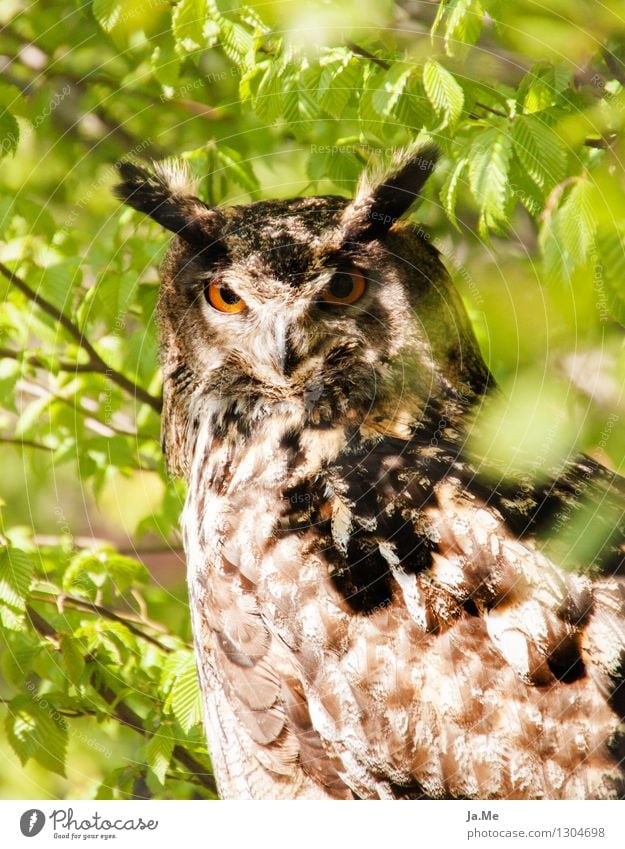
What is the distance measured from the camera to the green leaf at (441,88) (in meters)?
0.99

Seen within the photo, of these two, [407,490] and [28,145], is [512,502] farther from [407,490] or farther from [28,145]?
[28,145]

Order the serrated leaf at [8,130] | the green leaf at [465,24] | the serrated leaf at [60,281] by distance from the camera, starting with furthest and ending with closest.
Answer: the serrated leaf at [60,281] → the serrated leaf at [8,130] → the green leaf at [465,24]

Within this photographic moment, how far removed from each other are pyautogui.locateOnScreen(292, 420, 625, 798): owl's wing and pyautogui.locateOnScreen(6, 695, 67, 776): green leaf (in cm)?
41

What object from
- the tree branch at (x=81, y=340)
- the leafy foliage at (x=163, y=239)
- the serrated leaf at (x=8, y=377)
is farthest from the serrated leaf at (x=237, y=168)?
the serrated leaf at (x=8, y=377)

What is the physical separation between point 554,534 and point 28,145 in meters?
0.97

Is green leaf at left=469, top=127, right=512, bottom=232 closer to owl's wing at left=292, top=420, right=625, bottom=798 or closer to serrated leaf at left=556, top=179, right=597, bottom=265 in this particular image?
serrated leaf at left=556, top=179, right=597, bottom=265

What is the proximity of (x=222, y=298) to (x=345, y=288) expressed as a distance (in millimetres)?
171

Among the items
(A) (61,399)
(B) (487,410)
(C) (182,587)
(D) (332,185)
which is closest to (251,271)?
(D) (332,185)

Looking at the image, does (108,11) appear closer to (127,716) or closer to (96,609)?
(96,609)

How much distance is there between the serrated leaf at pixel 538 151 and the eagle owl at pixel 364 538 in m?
0.17

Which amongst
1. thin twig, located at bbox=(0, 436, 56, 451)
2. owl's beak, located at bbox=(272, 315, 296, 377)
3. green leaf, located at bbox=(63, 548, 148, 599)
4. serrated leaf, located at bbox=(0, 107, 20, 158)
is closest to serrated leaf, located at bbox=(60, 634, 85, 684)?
green leaf, located at bbox=(63, 548, 148, 599)

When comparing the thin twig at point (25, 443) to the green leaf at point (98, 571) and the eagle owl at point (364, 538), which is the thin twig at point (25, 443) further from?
the eagle owl at point (364, 538)

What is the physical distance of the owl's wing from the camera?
985 mm

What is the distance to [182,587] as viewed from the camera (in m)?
1.46
